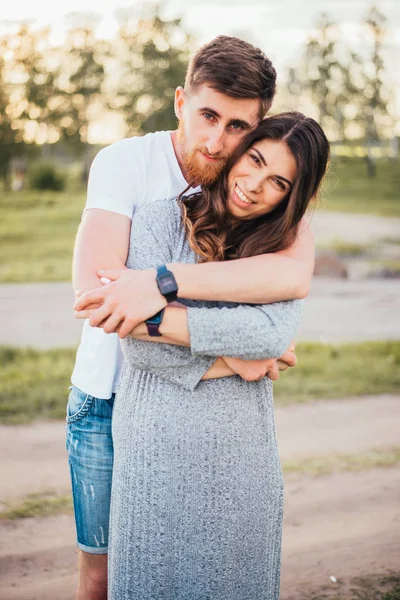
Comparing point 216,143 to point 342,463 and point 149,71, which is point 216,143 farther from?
point 149,71

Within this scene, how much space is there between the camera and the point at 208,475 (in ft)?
5.77

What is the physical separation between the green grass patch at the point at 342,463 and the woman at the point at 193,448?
7.54ft

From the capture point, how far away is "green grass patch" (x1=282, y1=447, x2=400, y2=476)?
13.6 feet

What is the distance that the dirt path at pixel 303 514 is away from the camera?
10.2 ft

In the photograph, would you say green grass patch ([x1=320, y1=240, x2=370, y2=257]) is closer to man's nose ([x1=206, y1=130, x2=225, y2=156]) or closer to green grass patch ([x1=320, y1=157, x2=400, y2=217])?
green grass patch ([x1=320, y1=157, x2=400, y2=217])

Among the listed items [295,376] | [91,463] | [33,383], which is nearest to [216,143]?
[91,463]

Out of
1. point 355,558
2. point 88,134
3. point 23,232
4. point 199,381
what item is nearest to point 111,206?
point 199,381

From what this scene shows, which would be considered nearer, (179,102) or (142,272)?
(142,272)

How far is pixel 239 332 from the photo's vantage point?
5.73ft

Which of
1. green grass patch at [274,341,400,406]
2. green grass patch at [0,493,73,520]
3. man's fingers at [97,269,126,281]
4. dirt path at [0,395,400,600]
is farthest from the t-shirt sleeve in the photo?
green grass patch at [274,341,400,406]

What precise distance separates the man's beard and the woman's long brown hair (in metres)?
0.07

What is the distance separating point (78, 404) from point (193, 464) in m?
0.59

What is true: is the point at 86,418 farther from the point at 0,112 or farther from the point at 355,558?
the point at 0,112

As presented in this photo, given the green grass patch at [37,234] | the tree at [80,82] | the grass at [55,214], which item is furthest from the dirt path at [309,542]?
the tree at [80,82]
